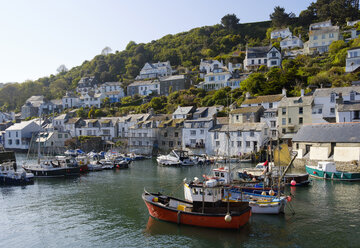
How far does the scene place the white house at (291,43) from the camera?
103 metres

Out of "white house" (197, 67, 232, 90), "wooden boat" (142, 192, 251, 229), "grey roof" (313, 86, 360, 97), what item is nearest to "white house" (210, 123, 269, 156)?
"grey roof" (313, 86, 360, 97)

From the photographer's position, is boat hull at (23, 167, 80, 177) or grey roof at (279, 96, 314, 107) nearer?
boat hull at (23, 167, 80, 177)

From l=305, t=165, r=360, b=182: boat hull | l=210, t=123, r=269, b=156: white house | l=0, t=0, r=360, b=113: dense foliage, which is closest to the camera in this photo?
l=305, t=165, r=360, b=182: boat hull

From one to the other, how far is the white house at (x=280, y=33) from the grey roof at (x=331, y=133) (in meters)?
74.6

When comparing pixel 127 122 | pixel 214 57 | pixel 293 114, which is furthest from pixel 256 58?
pixel 127 122

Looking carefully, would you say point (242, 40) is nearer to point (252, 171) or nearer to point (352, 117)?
point (352, 117)

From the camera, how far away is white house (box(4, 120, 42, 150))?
9344 centimetres

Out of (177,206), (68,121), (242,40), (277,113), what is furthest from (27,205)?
(242,40)

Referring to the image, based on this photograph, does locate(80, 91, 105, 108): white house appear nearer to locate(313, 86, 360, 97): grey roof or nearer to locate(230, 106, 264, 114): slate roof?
locate(230, 106, 264, 114): slate roof

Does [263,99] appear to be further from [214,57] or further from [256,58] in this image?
[214,57]

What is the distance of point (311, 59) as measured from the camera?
3282 inches

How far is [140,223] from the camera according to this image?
2494cm

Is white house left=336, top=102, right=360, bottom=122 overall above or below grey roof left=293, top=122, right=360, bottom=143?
above

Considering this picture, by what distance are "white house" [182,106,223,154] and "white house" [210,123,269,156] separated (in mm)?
1514
